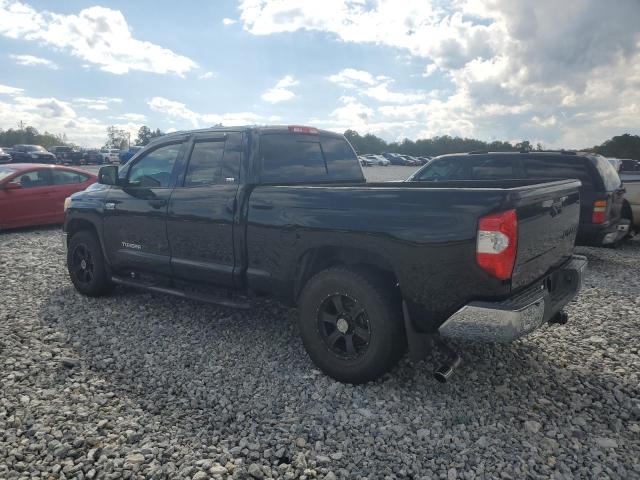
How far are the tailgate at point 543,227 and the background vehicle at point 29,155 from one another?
39087 mm

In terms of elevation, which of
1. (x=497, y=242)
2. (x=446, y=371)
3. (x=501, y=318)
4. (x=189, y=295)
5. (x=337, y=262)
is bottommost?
(x=446, y=371)

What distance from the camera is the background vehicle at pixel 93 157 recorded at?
43.4 meters

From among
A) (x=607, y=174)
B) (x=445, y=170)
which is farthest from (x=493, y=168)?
(x=607, y=174)

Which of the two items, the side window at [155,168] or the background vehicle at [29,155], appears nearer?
the side window at [155,168]

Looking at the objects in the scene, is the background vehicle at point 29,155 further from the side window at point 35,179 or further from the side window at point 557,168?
the side window at point 557,168

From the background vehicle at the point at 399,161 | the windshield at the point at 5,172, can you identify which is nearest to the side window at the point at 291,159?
the windshield at the point at 5,172

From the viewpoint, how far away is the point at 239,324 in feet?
15.8

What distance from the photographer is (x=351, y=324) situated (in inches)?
137

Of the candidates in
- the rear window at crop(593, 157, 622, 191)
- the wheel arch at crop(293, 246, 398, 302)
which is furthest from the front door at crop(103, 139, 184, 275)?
the rear window at crop(593, 157, 622, 191)

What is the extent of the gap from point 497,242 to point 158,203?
3.28m

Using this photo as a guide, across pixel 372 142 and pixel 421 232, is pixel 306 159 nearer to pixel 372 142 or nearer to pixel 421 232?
pixel 421 232

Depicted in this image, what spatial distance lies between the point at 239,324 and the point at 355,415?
1.96 m

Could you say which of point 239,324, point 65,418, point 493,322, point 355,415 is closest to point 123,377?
point 65,418

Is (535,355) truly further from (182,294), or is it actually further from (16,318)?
(16,318)
